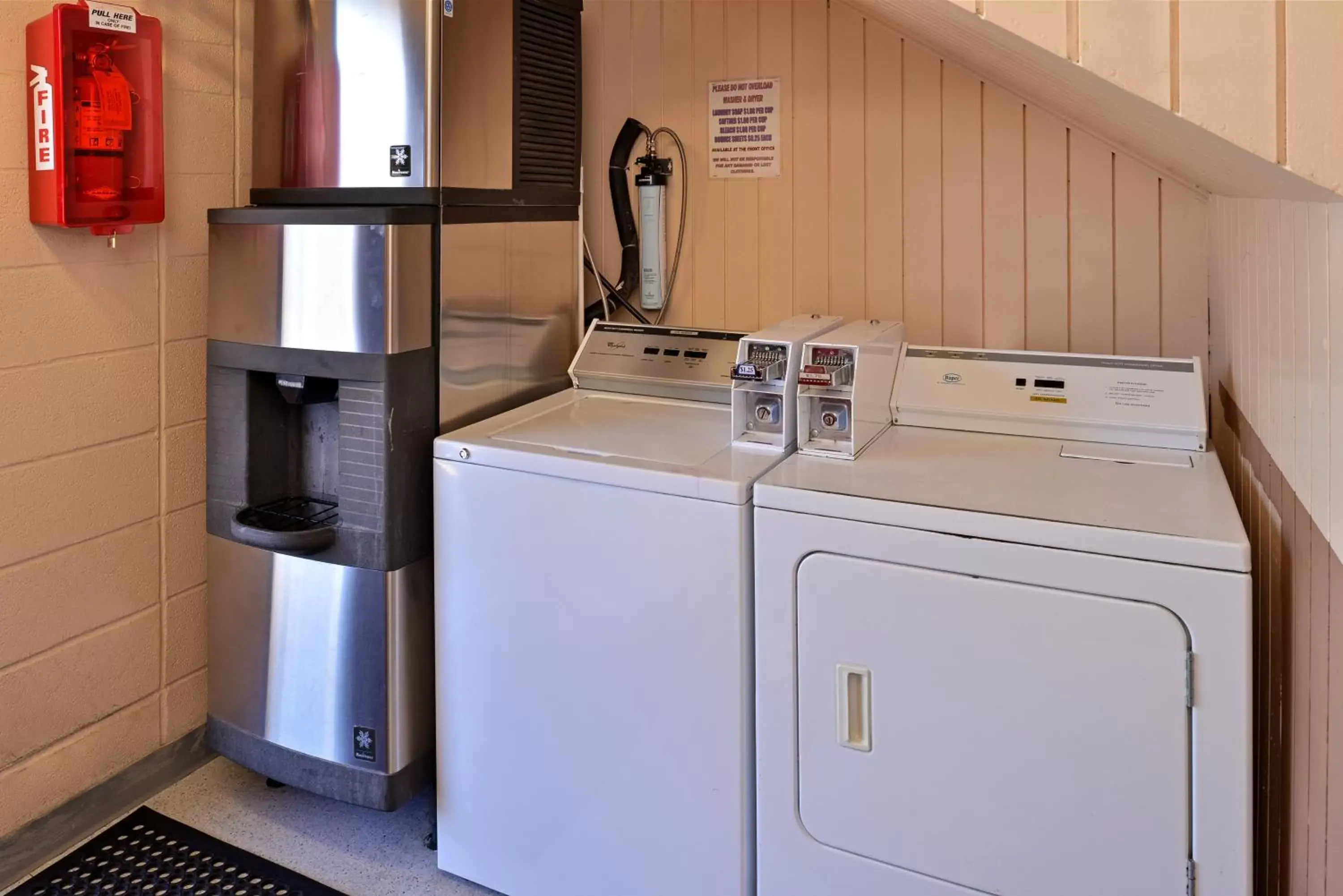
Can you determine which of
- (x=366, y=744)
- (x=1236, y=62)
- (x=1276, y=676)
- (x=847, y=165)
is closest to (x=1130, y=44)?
(x=1236, y=62)

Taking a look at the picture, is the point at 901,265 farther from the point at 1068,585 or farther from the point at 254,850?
the point at 254,850

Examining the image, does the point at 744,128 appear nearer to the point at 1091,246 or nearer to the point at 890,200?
the point at 890,200

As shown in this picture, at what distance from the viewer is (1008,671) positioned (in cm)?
141

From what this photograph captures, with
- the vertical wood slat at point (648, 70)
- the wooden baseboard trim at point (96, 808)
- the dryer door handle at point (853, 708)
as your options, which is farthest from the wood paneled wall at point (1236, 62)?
the wooden baseboard trim at point (96, 808)

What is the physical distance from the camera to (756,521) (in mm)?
1574

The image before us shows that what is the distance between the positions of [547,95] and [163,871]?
1.84m

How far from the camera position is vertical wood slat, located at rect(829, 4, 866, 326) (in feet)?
7.23

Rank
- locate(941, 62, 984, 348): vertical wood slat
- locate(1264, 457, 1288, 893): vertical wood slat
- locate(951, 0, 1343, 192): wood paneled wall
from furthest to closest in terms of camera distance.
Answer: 1. locate(941, 62, 984, 348): vertical wood slat
2. locate(1264, 457, 1288, 893): vertical wood slat
3. locate(951, 0, 1343, 192): wood paneled wall

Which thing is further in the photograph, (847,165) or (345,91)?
(847,165)

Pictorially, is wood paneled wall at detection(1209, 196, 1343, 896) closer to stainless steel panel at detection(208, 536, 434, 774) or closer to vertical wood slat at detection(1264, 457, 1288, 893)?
vertical wood slat at detection(1264, 457, 1288, 893)

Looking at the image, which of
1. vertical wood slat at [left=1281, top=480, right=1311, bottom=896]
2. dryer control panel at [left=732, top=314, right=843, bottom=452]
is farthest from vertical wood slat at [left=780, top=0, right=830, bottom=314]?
vertical wood slat at [left=1281, top=480, right=1311, bottom=896]

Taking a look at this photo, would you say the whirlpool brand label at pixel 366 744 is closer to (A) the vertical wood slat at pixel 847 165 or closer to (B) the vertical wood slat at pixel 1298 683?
(A) the vertical wood slat at pixel 847 165

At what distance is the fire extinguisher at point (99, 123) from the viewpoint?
1835mm

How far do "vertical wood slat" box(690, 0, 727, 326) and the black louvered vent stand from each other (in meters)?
0.29
